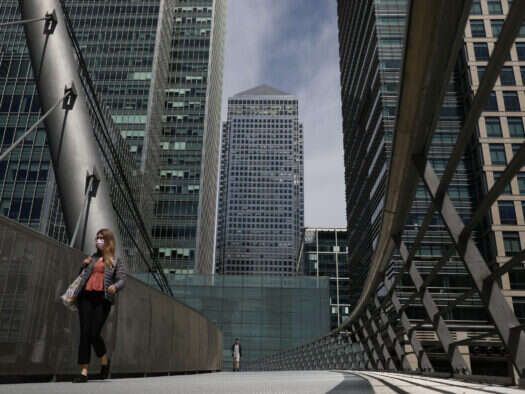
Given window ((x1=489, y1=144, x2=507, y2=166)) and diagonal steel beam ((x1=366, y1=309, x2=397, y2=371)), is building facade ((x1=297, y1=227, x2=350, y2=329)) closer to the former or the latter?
window ((x1=489, y1=144, x2=507, y2=166))

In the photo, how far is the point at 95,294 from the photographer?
403cm

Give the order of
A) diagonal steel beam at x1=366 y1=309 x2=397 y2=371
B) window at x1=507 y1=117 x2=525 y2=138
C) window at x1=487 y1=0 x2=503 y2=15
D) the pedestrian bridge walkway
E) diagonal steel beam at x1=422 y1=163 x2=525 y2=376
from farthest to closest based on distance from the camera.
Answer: window at x1=487 y1=0 x2=503 y2=15 < window at x1=507 y1=117 x2=525 y2=138 < diagonal steel beam at x1=366 y1=309 x2=397 y2=371 < the pedestrian bridge walkway < diagonal steel beam at x1=422 y1=163 x2=525 y2=376

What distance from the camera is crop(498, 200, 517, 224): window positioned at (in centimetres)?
4638

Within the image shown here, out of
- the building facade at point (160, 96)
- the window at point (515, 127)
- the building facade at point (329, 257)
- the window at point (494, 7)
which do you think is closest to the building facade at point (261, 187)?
the building facade at point (329, 257)

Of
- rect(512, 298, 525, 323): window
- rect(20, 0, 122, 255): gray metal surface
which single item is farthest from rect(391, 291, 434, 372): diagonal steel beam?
rect(512, 298, 525, 323): window

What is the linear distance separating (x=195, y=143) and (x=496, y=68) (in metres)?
81.6

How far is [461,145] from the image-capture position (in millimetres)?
2398

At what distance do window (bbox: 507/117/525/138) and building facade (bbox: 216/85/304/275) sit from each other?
12538cm

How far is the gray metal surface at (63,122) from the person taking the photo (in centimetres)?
547

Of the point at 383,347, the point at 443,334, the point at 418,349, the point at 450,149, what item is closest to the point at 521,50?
the point at 450,149

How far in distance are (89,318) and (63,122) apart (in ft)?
8.74

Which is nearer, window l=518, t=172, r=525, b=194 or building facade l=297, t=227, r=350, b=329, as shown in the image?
window l=518, t=172, r=525, b=194

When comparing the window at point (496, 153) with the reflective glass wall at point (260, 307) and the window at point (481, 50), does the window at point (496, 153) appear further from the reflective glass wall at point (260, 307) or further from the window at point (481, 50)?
the reflective glass wall at point (260, 307)

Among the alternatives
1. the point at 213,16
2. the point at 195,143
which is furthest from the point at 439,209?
the point at 213,16
